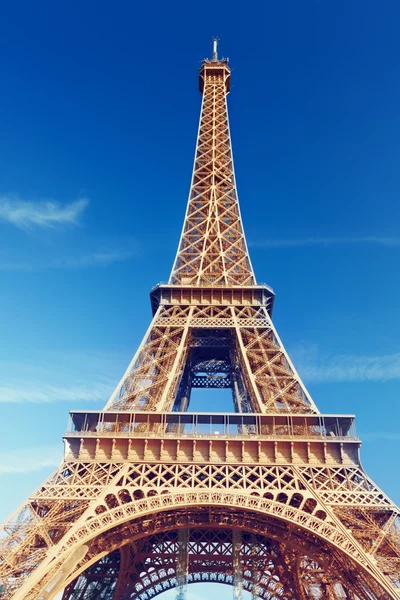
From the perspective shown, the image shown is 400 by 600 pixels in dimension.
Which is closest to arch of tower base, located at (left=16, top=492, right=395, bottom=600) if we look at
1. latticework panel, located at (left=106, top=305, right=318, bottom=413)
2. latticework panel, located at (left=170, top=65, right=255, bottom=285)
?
latticework panel, located at (left=106, top=305, right=318, bottom=413)

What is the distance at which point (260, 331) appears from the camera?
25.2m

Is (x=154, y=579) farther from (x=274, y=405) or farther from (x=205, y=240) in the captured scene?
(x=205, y=240)

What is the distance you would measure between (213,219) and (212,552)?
60.4 feet

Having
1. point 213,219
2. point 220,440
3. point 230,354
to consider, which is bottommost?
point 220,440

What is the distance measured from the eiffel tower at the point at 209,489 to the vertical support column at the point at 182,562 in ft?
0.21

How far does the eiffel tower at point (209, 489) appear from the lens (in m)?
16.1

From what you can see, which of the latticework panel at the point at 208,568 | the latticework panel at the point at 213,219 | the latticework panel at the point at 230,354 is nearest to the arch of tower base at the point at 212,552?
the latticework panel at the point at 208,568

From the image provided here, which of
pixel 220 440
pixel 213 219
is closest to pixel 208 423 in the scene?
pixel 220 440

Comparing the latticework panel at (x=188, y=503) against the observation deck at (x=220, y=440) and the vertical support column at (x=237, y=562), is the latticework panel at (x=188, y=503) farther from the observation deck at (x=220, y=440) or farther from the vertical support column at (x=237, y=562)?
the vertical support column at (x=237, y=562)

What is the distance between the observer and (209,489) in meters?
17.2

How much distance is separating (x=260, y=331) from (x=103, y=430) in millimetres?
9384

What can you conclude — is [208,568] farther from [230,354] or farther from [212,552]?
[230,354]

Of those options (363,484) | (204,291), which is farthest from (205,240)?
(363,484)

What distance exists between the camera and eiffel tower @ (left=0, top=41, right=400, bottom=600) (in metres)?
16.1
